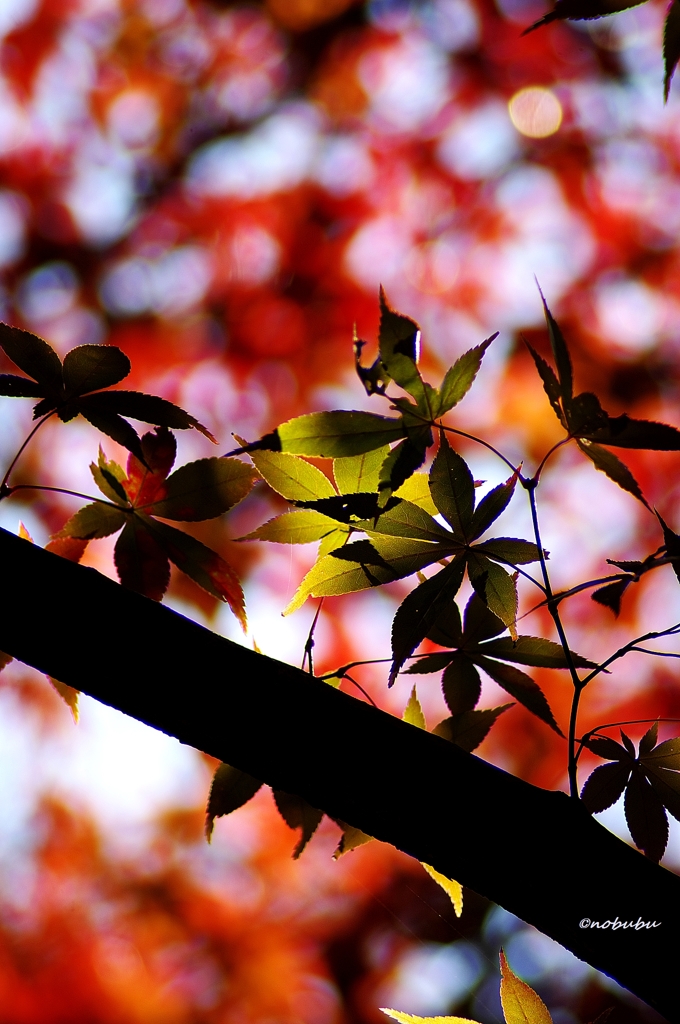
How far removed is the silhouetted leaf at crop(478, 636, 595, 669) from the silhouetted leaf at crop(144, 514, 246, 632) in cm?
26

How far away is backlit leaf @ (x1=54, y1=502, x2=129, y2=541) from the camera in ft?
2.33

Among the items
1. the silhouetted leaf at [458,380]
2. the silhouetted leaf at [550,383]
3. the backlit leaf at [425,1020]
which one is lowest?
the backlit leaf at [425,1020]

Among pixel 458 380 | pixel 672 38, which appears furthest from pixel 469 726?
pixel 672 38

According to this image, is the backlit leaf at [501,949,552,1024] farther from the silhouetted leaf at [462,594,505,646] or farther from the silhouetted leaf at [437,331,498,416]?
the silhouetted leaf at [437,331,498,416]

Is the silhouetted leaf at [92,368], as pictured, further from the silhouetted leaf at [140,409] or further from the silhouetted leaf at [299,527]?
the silhouetted leaf at [299,527]

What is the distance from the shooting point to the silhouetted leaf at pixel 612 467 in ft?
2.01

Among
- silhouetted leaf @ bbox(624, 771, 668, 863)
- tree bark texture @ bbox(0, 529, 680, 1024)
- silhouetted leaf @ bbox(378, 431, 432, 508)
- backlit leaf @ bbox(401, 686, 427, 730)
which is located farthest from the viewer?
backlit leaf @ bbox(401, 686, 427, 730)

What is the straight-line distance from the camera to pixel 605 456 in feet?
2.11

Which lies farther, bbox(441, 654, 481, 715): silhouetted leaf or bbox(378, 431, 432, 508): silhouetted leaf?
bbox(441, 654, 481, 715): silhouetted leaf

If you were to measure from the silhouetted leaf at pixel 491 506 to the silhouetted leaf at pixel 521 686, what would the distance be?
15 cm

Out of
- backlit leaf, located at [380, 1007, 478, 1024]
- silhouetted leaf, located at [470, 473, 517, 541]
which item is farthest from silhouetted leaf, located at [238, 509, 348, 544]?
backlit leaf, located at [380, 1007, 478, 1024]

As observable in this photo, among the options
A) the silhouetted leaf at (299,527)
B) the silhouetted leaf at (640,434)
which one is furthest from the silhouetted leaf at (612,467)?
the silhouetted leaf at (299,527)

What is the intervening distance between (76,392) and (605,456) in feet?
1.59

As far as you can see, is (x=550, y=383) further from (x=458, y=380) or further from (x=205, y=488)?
(x=205, y=488)
